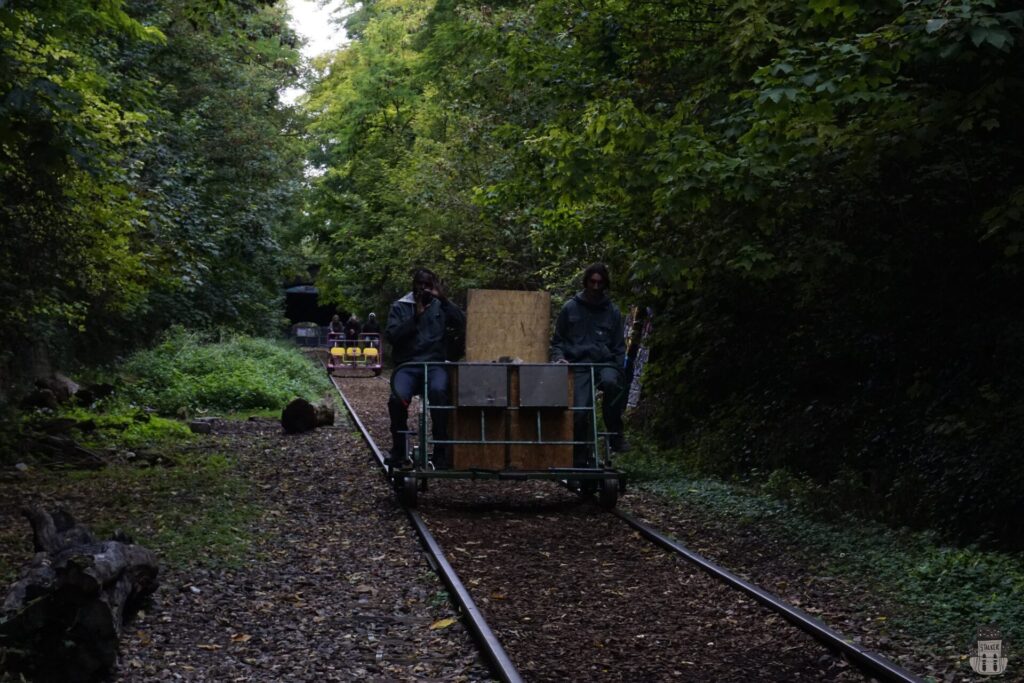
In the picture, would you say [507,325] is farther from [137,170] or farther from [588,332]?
[137,170]

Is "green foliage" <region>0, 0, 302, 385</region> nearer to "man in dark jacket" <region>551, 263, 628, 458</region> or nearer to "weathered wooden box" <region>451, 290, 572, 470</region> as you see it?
"weathered wooden box" <region>451, 290, 572, 470</region>

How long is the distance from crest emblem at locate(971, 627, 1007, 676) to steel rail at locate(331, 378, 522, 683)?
240 centimetres

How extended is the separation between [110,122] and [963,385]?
10.7 m

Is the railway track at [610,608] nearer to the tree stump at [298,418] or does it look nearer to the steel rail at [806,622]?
the steel rail at [806,622]

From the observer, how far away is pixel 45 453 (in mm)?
13852

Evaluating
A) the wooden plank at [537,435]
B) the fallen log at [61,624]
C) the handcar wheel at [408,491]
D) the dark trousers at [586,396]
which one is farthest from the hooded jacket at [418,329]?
the fallen log at [61,624]

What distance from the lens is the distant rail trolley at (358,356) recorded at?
131ft

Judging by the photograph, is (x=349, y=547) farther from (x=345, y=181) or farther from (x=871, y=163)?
(x=345, y=181)

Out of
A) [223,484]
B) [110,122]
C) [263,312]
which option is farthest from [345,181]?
[223,484]

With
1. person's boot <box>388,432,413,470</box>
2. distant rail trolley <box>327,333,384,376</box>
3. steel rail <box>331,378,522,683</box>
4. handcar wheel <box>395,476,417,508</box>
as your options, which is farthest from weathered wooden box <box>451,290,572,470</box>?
distant rail trolley <box>327,333,384,376</box>

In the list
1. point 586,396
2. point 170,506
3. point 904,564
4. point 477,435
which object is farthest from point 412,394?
point 904,564

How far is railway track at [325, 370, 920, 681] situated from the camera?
6.00 meters

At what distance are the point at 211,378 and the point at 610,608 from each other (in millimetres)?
18629

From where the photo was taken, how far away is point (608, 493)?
417 inches
